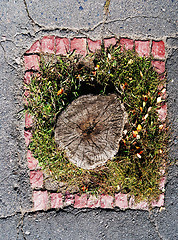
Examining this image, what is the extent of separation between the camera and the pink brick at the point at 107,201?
9.57 ft

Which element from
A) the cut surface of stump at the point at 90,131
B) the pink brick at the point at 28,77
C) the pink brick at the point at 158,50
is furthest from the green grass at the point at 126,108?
the cut surface of stump at the point at 90,131

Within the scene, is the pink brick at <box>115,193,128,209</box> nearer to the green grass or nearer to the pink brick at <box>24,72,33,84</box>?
the green grass

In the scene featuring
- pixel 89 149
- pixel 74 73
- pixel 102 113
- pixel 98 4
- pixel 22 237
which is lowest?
pixel 22 237

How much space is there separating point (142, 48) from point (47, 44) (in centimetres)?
110

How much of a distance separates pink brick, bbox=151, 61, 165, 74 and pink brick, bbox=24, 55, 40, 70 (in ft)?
4.39

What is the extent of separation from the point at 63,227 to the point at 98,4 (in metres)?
2.57

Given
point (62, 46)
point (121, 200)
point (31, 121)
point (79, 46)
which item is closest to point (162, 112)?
point (121, 200)

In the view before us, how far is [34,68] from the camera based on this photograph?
9.56ft

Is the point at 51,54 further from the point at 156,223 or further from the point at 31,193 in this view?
the point at 156,223

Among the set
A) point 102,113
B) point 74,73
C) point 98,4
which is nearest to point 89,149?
point 102,113

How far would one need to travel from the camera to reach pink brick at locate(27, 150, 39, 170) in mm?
2885

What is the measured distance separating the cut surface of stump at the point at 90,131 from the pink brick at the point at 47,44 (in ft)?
3.10

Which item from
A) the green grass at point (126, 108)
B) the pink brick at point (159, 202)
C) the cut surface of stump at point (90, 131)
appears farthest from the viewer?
the pink brick at point (159, 202)

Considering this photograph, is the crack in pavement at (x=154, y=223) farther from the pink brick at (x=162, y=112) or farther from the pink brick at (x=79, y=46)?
the pink brick at (x=79, y=46)
